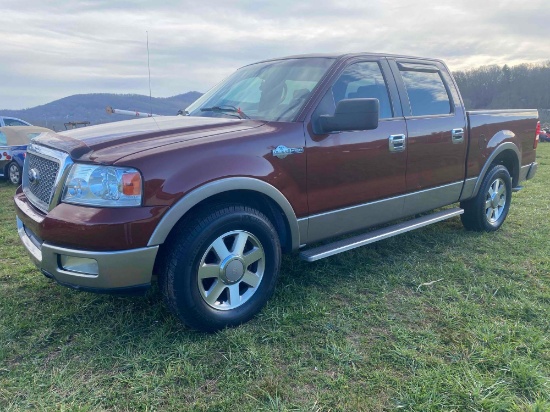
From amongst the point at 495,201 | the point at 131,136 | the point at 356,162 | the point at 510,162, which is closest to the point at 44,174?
the point at 131,136

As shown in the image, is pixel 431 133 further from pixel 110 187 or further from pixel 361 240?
pixel 110 187

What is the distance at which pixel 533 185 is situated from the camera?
331 inches

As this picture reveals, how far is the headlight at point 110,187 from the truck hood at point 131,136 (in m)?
0.07

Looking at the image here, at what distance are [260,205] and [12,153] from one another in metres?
8.50

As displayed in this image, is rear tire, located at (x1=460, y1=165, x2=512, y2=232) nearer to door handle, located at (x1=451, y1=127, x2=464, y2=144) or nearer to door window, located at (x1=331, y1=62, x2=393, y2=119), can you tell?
door handle, located at (x1=451, y1=127, x2=464, y2=144)

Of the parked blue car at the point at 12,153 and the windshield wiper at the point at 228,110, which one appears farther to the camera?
the parked blue car at the point at 12,153

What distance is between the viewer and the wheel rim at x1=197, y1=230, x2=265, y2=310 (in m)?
2.81

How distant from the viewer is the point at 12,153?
953cm

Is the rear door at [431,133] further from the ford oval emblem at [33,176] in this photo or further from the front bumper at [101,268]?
the ford oval emblem at [33,176]

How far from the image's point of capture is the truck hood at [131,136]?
8.55 feet

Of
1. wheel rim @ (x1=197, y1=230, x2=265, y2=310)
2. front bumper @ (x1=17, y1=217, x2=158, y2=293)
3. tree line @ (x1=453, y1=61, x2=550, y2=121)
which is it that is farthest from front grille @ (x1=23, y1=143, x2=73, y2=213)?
tree line @ (x1=453, y1=61, x2=550, y2=121)

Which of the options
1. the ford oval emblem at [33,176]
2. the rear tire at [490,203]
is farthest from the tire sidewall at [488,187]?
the ford oval emblem at [33,176]

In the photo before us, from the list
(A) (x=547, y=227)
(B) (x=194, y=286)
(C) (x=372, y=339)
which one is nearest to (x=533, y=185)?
(A) (x=547, y=227)

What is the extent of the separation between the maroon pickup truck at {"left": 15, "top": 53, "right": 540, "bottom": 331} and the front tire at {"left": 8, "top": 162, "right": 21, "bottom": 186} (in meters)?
6.89
